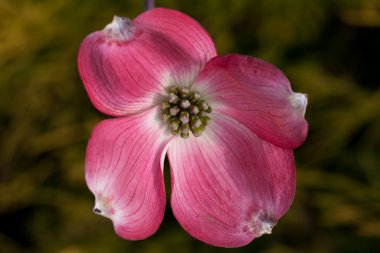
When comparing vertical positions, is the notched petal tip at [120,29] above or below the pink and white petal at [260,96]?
above

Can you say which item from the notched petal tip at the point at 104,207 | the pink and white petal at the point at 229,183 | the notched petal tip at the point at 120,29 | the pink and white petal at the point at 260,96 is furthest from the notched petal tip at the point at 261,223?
the notched petal tip at the point at 120,29

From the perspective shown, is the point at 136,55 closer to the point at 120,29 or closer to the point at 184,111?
the point at 120,29

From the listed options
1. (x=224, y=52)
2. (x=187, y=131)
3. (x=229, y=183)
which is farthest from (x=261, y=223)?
(x=224, y=52)

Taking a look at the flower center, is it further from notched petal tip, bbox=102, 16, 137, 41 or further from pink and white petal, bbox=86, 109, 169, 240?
notched petal tip, bbox=102, 16, 137, 41

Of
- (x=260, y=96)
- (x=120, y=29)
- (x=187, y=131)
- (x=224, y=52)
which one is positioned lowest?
(x=224, y=52)

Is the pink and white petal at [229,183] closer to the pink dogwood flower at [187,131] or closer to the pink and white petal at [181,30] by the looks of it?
the pink dogwood flower at [187,131]

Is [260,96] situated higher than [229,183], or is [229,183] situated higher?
[260,96]
